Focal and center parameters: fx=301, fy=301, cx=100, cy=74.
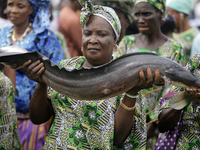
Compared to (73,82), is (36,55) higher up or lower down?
higher up

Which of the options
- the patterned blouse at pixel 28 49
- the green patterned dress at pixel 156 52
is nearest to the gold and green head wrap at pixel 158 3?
the green patterned dress at pixel 156 52

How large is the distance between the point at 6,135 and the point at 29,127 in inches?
31.6

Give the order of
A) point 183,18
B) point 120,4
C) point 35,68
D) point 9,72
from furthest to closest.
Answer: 1. point 183,18
2. point 120,4
3. point 9,72
4. point 35,68

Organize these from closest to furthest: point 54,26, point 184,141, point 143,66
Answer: point 143,66
point 184,141
point 54,26

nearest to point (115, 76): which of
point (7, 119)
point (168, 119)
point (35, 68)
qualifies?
point (35, 68)

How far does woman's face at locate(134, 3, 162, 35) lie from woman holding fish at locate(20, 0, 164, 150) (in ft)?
4.78

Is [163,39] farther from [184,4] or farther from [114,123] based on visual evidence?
[184,4]

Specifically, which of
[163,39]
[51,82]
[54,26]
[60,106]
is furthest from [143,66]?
[54,26]

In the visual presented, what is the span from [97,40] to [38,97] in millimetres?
757

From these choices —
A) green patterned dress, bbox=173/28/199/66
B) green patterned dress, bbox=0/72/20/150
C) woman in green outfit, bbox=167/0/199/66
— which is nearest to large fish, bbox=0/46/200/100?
green patterned dress, bbox=0/72/20/150

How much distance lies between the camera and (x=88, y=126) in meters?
2.78

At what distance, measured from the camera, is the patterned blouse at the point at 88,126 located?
2.69 m

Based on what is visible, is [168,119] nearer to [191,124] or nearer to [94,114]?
[191,124]

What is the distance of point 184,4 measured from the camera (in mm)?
6977
